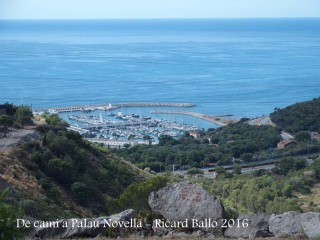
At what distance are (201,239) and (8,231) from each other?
115 inches

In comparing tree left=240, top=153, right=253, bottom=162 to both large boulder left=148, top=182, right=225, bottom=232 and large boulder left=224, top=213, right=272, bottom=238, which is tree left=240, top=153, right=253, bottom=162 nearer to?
large boulder left=148, top=182, right=225, bottom=232

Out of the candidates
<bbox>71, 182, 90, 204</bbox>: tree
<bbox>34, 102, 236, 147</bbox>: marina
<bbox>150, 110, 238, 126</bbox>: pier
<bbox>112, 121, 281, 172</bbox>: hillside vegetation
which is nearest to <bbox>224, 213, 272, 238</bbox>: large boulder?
<bbox>71, 182, 90, 204</bbox>: tree

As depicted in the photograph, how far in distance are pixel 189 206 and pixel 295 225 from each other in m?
1.13

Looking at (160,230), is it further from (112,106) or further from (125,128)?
(112,106)

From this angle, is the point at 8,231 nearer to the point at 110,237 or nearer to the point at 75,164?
the point at 110,237

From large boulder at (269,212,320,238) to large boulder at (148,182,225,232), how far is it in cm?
56

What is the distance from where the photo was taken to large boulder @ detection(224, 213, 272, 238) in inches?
235

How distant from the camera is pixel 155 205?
659 cm

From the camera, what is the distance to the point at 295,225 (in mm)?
6043

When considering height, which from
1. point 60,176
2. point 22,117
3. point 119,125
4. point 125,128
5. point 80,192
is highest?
point 22,117

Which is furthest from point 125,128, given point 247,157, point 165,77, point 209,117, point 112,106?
A: point 165,77

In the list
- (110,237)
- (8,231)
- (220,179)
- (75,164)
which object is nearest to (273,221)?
(110,237)

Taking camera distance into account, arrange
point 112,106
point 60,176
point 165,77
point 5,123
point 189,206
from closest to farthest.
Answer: point 189,206 → point 60,176 → point 5,123 → point 112,106 → point 165,77

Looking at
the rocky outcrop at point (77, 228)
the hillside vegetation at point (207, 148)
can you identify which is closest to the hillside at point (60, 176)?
the rocky outcrop at point (77, 228)
